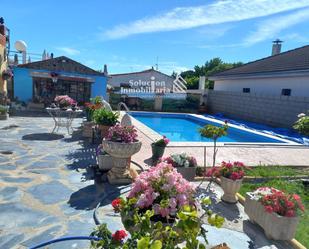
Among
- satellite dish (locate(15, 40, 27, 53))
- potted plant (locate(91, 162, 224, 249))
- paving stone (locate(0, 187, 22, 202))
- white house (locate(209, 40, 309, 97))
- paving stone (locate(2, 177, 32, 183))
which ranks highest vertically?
satellite dish (locate(15, 40, 27, 53))

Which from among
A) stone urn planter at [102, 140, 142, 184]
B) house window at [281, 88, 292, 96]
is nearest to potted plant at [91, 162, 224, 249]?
stone urn planter at [102, 140, 142, 184]

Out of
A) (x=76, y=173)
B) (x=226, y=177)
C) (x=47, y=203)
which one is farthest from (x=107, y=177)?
(x=226, y=177)

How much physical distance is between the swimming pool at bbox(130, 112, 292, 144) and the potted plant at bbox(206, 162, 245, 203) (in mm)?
4903

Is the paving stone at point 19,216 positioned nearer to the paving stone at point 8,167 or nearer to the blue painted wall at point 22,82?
the paving stone at point 8,167

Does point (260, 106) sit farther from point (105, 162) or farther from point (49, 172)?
point (49, 172)

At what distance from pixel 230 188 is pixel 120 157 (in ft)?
7.99

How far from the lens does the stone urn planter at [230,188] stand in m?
5.61

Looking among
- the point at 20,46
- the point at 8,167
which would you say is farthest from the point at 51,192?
the point at 20,46

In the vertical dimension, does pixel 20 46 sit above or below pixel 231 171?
above

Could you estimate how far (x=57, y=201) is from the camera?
535cm

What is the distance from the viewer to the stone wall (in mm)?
17266

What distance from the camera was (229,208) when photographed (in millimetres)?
5543

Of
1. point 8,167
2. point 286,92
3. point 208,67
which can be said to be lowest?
point 8,167

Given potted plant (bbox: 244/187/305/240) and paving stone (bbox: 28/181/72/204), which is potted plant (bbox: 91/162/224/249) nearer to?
potted plant (bbox: 244/187/305/240)
